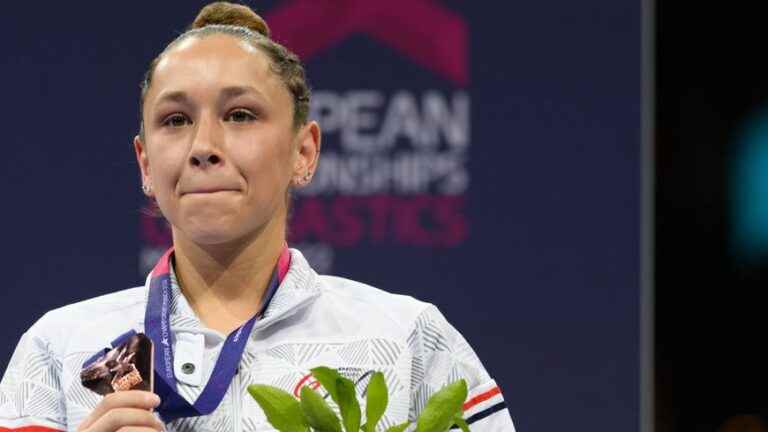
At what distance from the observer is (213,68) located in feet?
6.41

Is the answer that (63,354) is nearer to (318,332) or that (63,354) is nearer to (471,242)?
(318,332)

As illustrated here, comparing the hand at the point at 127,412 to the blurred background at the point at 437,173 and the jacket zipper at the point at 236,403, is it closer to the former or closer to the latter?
the jacket zipper at the point at 236,403

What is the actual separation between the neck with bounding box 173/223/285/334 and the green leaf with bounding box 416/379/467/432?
67 cm

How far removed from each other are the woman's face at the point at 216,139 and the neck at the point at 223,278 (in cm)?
3

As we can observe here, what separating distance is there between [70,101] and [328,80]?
2.19ft

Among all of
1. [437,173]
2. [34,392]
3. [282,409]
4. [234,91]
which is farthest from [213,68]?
[437,173]

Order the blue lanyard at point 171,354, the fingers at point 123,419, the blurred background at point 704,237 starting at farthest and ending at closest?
the blurred background at point 704,237, the blue lanyard at point 171,354, the fingers at point 123,419

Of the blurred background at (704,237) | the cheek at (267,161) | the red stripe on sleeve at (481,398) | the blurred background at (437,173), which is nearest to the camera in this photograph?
the cheek at (267,161)

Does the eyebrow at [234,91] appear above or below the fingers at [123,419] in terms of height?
above

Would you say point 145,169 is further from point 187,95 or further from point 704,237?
point 704,237

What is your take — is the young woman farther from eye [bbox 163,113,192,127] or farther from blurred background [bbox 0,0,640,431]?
blurred background [bbox 0,0,640,431]

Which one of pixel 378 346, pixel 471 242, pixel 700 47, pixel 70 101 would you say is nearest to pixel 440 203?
pixel 471 242

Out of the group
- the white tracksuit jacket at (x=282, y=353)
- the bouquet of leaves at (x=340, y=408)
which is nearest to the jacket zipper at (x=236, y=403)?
the white tracksuit jacket at (x=282, y=353)

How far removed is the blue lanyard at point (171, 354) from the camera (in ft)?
6.02
